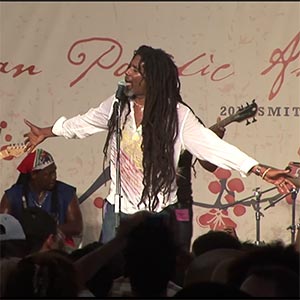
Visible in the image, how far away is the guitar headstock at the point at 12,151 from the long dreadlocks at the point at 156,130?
50.7 inches

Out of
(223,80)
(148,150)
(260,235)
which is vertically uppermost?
(223,80)

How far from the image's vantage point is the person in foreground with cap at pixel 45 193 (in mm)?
5422

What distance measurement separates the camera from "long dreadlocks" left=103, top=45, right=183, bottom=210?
4.12m

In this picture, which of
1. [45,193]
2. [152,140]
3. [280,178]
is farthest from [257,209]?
[280,178]

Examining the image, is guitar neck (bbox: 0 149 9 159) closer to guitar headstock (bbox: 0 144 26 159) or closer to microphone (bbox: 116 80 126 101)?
guitar headstock (bbox: 0 144 26 159)

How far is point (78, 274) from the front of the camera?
2.74 meters

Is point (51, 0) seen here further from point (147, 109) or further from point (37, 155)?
point (147, 109)

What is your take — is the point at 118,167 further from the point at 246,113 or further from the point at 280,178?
the point at 246,113

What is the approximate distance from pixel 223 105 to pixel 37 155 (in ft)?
3.71

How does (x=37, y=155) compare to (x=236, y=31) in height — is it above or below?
below

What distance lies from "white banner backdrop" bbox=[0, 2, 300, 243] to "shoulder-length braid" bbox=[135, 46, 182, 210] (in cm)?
137

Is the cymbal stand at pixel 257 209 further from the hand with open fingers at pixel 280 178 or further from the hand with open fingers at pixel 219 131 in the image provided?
the hand with open fingers at pixel 280 178

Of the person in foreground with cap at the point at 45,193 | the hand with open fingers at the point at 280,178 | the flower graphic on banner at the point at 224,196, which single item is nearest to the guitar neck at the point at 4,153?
the person in foreground with cap at the point at 45,193

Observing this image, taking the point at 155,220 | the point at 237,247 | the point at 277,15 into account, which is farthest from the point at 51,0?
the point at 155,220
